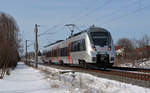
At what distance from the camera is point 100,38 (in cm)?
1914

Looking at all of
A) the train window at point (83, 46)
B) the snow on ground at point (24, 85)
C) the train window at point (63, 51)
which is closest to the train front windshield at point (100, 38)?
the train window at point (83, 46)

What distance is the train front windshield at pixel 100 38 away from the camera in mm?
18797

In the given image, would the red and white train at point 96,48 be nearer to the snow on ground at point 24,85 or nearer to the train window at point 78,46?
the train window at point 78,46

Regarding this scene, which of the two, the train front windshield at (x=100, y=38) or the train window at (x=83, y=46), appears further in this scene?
the train window at (x=83, y=46)

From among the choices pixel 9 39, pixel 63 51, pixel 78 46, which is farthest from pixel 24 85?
pixel 9 39

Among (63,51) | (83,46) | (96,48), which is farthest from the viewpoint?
(63,51)

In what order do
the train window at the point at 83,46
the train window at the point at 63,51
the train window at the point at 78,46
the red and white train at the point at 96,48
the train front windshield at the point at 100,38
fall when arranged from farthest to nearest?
the train window at the point at 63,51 → the train window at the point at 78,46 → the train window at the point at 83,46 → the train front windshield at the point at 100,38 → the red and white train at the point at 96,48

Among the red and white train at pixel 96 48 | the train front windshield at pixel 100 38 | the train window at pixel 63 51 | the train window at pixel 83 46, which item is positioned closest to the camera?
the red and white train at pixel 96 48

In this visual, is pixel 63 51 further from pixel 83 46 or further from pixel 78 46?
pixel 83 46

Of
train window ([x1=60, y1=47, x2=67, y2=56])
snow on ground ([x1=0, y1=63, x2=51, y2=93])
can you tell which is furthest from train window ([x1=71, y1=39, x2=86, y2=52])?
snow on ground ([x1=0, y1=63, x2=51, y2=93])

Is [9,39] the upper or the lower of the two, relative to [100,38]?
upper

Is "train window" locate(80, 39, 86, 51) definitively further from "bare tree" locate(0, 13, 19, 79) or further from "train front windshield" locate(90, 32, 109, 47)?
"bare tree" locate(0, 13, 19, 79)

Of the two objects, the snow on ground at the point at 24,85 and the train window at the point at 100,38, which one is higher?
the train window at the point at 100,38

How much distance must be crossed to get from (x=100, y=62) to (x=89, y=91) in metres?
9.31
